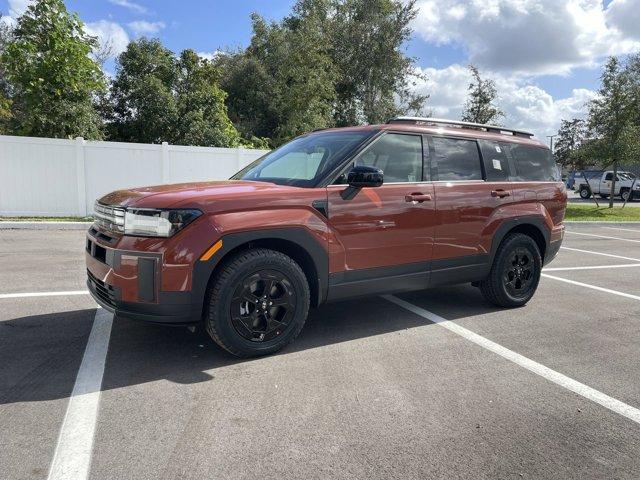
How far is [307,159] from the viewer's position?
4645 millimetres

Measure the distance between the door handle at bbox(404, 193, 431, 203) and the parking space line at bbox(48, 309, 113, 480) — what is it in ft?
9.37

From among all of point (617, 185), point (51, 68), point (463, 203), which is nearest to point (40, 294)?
point (463, 203)

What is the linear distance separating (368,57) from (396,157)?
93.3 feet

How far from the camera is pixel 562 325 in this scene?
16.7 ft

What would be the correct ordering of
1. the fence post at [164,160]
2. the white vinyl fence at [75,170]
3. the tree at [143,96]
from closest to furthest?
the white vinyl fence at [75,170]
the fence post at [164,160]
the tree at [143,96]

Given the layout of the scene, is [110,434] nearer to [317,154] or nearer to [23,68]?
[317,154]

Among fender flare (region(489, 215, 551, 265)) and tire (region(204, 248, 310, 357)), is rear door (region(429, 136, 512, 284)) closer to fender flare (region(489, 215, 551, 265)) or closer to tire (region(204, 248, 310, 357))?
fender flare (region(489, 215, 551, 265))

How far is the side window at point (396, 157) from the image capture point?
444cm

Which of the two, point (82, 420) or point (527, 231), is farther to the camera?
point (527, 231)

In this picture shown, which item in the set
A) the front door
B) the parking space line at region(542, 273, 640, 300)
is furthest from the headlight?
the parking space line at region(542, 273, 640, 300)

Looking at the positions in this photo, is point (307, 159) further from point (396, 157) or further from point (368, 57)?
point (368, 57)

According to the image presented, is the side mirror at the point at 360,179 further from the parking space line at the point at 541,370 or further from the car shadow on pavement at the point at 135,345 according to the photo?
the parking space line at the point at 541,370

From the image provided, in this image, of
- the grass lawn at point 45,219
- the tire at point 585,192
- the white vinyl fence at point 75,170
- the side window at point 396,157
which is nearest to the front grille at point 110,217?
the side window at point 396,157

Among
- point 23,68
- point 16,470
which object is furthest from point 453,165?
point 23,68
